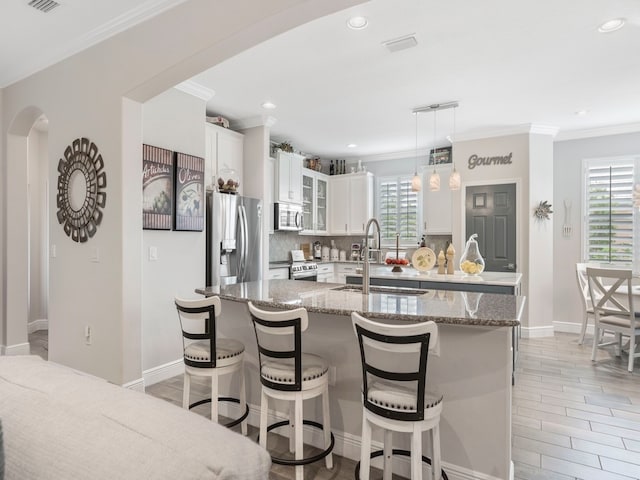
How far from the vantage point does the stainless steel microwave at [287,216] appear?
5449 mm

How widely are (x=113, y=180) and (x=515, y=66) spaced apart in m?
3.49

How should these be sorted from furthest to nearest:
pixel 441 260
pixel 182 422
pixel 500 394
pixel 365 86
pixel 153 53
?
1. pixel 441 260
2. pixel 365 86
3. pixel 153 53
4. pixel 500 394
5. pixel 182 422

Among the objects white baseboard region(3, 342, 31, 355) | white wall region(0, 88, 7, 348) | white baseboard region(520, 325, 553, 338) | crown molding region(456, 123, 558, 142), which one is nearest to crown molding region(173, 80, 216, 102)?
white wall region(0, 88, 7, 348)

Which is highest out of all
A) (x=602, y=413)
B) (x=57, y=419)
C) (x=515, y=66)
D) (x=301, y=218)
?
(x=515, y=66)

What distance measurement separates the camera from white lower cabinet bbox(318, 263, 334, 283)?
6344 millimetres

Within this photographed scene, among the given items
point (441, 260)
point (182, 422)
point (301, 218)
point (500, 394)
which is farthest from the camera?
point (301, 218)

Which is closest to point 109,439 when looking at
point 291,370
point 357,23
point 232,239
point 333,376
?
point 291,370

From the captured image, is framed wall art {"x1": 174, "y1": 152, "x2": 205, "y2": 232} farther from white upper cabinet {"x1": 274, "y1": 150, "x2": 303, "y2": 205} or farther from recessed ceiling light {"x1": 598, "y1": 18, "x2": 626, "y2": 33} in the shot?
recessed ceiling light {"x1": 598, "y1": 18, "x2": 626, "y2": 33}

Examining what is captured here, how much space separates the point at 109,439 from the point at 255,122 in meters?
4.38

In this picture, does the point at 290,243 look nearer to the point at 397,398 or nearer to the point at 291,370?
the point at 291,370

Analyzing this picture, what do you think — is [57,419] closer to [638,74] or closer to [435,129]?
[638,74]

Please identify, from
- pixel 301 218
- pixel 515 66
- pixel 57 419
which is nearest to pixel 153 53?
pixel 57 419

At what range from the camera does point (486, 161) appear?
541 centimetres

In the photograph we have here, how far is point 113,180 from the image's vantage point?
288cm
